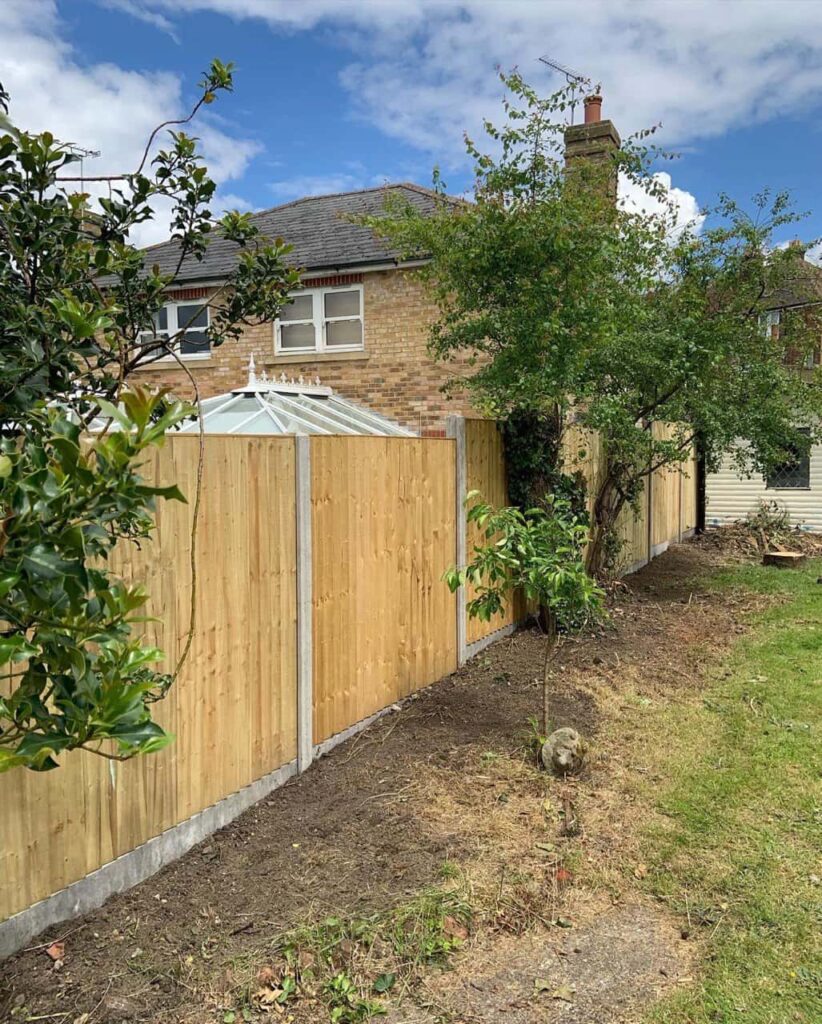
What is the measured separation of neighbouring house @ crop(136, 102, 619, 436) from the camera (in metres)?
13.5

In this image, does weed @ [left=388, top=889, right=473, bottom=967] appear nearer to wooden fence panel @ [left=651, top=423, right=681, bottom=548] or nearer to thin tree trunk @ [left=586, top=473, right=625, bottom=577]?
thin tree trunk @ [left=586, top=473, right=625, bottom=577]

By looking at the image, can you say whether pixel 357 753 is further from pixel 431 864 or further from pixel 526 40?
pixel 526 40

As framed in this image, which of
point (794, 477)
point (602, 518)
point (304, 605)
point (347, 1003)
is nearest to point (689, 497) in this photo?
point (794, 477)

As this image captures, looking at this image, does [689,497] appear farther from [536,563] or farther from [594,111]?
[536,563]

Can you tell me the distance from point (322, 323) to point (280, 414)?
5896 millimetres

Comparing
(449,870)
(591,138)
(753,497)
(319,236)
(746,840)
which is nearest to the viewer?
(449,870)

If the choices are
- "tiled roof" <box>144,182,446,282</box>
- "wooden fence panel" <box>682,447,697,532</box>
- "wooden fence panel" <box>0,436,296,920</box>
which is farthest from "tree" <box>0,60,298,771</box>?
"wooden fence panel" <box>682,447,697,532</box>

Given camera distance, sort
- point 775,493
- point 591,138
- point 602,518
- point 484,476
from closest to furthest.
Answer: point 484,476
point 602,518
point 591,138
point 775,493

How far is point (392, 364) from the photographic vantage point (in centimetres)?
1377

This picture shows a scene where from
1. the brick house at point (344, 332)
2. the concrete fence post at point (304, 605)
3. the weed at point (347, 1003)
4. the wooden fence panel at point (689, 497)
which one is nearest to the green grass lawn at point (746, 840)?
the weed at point (347, 1003)

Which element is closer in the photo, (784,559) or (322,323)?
→ (784,559)

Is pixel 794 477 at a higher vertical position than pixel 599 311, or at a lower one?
lower

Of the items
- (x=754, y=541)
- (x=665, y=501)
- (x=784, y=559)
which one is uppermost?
(x=665, y=501)

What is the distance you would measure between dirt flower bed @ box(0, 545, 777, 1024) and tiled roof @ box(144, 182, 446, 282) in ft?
32.7
